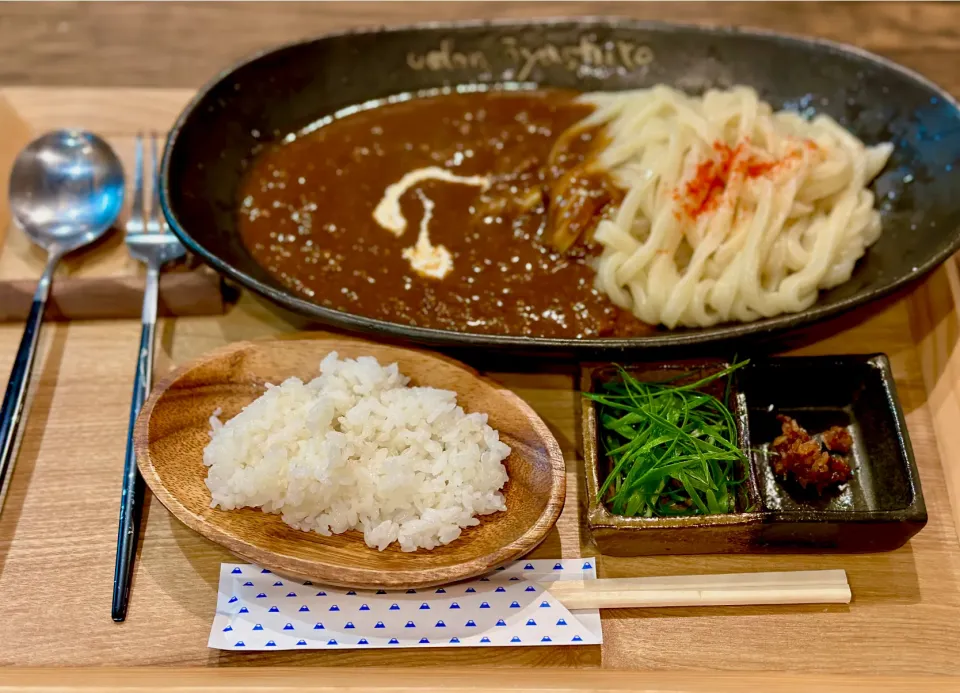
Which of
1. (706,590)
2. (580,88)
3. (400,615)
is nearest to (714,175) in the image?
(580,88)

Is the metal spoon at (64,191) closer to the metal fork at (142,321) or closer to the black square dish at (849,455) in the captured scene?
the metal fork at (142,321)

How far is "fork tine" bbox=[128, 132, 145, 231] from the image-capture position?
108 inches

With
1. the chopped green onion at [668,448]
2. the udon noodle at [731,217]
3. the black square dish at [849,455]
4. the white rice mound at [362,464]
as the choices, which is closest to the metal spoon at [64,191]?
the white rice mound at [362,464]

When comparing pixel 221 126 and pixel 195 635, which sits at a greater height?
pixel 221 126

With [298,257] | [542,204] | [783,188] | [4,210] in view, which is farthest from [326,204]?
[783,188]

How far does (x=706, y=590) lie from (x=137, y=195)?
2422 millimetres

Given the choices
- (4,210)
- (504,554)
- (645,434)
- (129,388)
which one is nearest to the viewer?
(504,554)

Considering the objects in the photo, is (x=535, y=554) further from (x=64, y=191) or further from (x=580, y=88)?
(x=64, y=191)

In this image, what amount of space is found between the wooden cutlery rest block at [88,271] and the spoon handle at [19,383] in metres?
0.05

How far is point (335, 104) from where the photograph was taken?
10.2 ft

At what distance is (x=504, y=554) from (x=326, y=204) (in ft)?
5.02

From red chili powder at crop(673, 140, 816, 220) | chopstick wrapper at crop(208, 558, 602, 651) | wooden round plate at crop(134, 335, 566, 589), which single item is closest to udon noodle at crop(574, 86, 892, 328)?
red chili powder at crop(673, 140, 816, 220)

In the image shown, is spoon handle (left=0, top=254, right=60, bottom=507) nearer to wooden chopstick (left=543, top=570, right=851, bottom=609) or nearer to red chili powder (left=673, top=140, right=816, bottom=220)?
wooden chopstick (left=543, top=570, right=851, bottom=609)

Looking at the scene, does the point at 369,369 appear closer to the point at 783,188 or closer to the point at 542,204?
the point at 542,204
